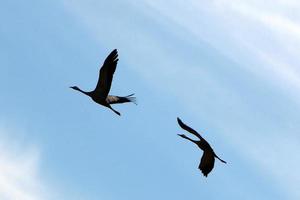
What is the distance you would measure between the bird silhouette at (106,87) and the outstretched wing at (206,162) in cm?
462

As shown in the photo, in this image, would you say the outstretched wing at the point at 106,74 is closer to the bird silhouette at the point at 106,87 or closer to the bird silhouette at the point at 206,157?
the bird silhouette at the point at 106,87

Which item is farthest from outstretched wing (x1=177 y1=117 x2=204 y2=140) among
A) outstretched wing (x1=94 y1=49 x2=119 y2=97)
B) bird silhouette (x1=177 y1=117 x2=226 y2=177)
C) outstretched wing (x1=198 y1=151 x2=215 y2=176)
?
outstretched wing (x1=94 y1=49 x2=119 y2=97)

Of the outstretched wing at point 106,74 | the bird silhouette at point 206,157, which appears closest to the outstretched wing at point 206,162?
the bird silhouette at point 206,157

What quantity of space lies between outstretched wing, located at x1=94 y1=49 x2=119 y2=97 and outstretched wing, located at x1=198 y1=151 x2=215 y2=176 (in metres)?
5.77

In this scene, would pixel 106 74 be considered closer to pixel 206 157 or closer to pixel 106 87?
pixel 106 87

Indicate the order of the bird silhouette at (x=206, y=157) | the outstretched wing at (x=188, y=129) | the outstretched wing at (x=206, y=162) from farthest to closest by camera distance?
the outstretched wing at (x=206, y=162)
the bird silhouette at (x=206, y=157)
the outstretched wing at (x=188, y=129)

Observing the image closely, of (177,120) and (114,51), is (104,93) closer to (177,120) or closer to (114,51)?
(114,51)

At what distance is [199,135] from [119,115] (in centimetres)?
437

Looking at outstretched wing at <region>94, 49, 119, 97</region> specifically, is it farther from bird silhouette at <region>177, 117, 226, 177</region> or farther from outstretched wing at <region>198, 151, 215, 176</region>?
outstretched wing at <region>198, 151, 215, 176</region>

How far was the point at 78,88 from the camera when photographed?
36.4 m

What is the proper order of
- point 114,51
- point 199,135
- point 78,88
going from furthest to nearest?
point 78,88, point 114,51, point 199,135

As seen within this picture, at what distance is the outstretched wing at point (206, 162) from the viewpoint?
35781 millimetres

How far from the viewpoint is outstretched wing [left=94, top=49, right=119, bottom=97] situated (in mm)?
34156

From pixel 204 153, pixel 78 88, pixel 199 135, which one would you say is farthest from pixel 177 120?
pixel 78 88
